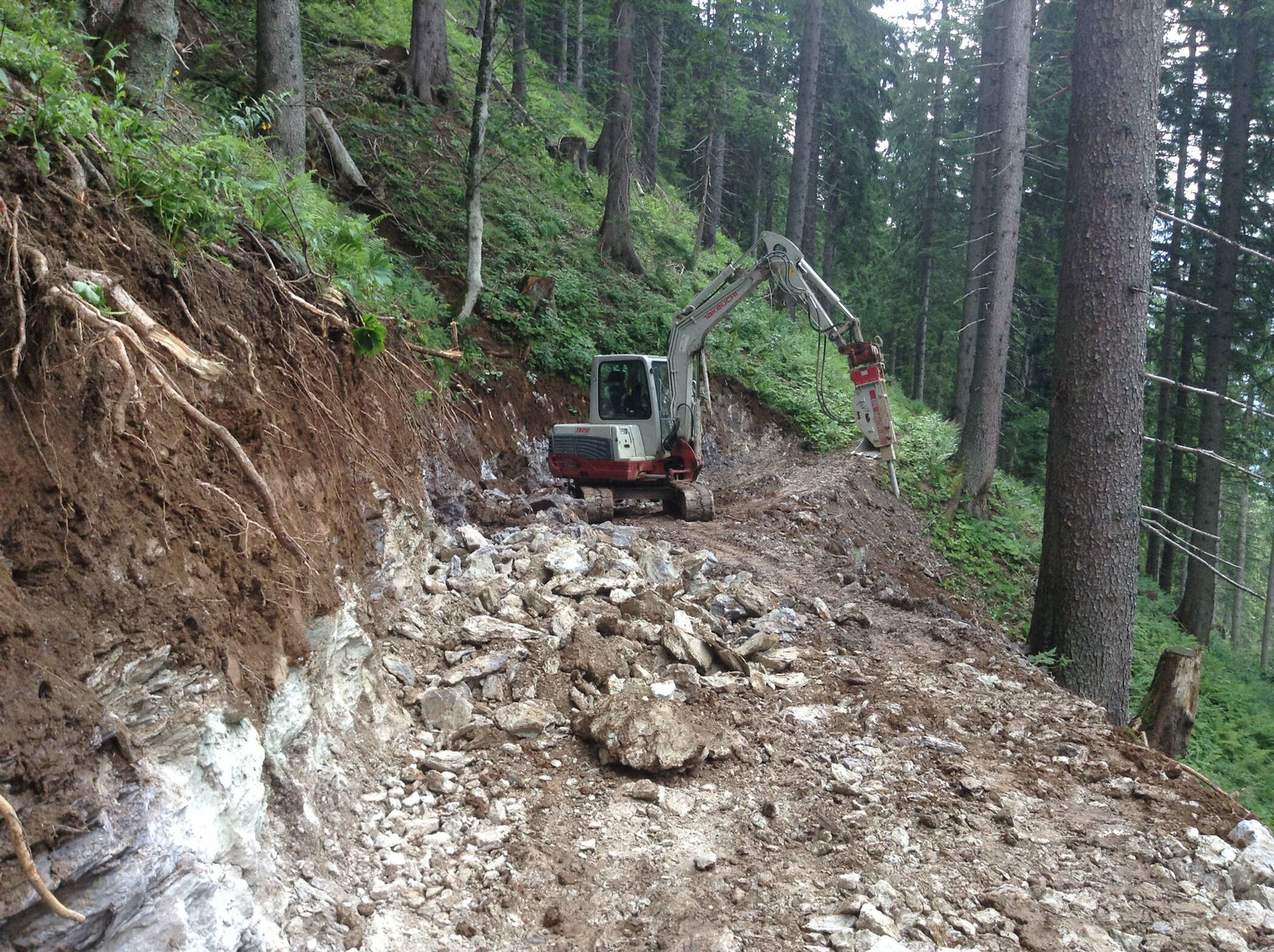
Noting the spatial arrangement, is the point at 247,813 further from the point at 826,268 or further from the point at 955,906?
the point at 826,268

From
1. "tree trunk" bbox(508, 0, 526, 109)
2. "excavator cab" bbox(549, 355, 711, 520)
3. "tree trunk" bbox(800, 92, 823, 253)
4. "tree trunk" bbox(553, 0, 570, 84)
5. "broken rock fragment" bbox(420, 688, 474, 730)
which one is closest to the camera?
"broken rock fragment" bbox(420, 688, 474, 730)

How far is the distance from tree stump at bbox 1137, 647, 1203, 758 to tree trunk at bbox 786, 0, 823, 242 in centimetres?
1725

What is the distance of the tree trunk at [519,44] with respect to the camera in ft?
52.0

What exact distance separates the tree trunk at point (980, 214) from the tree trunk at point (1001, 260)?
0.24 m

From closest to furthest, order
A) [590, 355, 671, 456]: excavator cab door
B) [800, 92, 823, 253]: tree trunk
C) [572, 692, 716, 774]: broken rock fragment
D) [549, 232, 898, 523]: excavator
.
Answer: [572, 692, 716, 774]: broken rock fragment
[549, 232, 898, 523]: excavator
[590, 355, 671, 456]: excavator cab door
[800, 92, 823, 253]: tree trunk

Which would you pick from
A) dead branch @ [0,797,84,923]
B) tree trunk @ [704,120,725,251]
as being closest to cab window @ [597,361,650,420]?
dead branch @ [0,797,84,923]

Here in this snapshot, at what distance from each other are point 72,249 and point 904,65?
3284 cm

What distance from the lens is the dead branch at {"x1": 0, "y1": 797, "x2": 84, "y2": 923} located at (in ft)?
6.42

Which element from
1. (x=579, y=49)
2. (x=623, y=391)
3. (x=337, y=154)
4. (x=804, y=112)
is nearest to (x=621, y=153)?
(x=337, y=154)

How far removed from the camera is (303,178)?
17.9 feet

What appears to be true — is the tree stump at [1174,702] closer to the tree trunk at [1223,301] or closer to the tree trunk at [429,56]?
the tree trunk at [1223,301]

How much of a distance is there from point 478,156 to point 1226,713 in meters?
13.1

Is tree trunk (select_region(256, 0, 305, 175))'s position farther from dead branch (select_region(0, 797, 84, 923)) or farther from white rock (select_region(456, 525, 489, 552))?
dead branch (select_region(0, 797, 84, 923))

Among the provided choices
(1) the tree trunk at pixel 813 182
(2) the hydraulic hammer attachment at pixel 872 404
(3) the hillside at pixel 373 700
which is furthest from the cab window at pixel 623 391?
(1) the tree trunk at pixel 813 182
